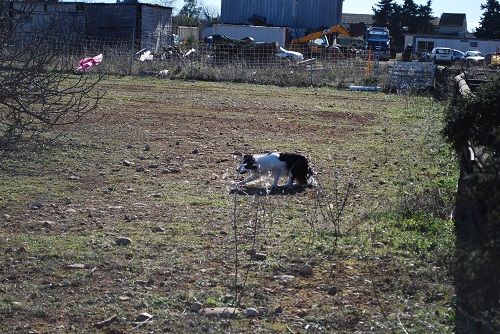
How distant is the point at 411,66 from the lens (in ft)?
108

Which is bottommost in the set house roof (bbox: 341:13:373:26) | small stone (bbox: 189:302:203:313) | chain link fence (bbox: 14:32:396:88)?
chain link fence (bbox: 14:32:396:88)

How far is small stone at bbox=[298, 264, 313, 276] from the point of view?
7860 millimetres

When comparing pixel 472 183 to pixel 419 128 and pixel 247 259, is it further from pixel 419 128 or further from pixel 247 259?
pixel 419 128

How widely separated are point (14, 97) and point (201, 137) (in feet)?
29.2

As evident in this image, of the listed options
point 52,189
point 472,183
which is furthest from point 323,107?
point 472,183

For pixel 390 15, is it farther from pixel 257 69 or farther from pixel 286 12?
pixel 257 69

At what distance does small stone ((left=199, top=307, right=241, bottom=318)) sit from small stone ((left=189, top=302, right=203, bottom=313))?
1.6 inches

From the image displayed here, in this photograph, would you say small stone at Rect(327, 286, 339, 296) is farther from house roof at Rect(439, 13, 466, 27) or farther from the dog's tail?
house roof at Rect(439, 13, 466, 27)

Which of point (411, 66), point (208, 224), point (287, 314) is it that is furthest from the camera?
point (411, 66)

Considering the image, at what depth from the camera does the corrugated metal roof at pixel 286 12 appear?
67.4 m

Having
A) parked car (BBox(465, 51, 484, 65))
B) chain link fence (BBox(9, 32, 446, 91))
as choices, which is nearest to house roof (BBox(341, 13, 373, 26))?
parked car (BBox(465, 51, 484, 65))

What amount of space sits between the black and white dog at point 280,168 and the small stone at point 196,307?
541 cm

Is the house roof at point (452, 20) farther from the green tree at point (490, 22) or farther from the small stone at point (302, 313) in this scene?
the small stone at point (302, 313)

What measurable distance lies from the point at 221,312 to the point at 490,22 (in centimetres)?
8826
